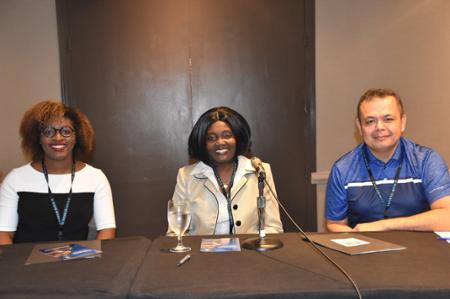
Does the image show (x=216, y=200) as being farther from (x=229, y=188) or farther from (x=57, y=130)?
(x=57, y=130)

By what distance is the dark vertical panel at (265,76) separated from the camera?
3.29 metres

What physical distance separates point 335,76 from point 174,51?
131cm

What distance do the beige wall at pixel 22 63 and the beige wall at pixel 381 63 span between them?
2092 millimetres

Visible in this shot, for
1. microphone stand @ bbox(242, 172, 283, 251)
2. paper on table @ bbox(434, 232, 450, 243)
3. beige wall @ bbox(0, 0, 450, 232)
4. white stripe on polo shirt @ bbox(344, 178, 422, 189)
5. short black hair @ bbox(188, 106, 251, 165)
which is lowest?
paper on table @ bbox(434, 232, 450, 243)

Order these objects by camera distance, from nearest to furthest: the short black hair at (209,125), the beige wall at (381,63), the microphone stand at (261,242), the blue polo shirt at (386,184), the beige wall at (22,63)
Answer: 1. the microphone stand at (261,242)
2. the blue polo shirt at (386,184)
3. the short black hair at (209,125)
4. the beige wall at (22,63)
5. the beige wall at (381,63)

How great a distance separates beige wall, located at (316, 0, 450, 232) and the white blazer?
4.23ft

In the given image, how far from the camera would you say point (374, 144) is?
2.08m

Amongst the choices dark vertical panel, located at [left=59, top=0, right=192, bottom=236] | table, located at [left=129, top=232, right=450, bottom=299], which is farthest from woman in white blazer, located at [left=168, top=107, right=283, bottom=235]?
dark vertical panel, located at [left=59, top=0, right=192, bottom=236]

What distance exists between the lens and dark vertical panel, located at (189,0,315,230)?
329 cm

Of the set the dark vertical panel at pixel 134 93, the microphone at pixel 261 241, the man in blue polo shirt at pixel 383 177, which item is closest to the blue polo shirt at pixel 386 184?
the man in blue polo shirt at pixel 383 177

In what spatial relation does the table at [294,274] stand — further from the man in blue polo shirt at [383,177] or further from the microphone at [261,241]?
the man in blue polo shirt at [383,177]

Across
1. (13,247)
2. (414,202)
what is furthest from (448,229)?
(13,247)

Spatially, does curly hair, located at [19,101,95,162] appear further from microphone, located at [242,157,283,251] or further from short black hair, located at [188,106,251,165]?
microphone, located at [242,157,283,251]

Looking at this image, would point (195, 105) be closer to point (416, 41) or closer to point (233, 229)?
point (233, 229)
